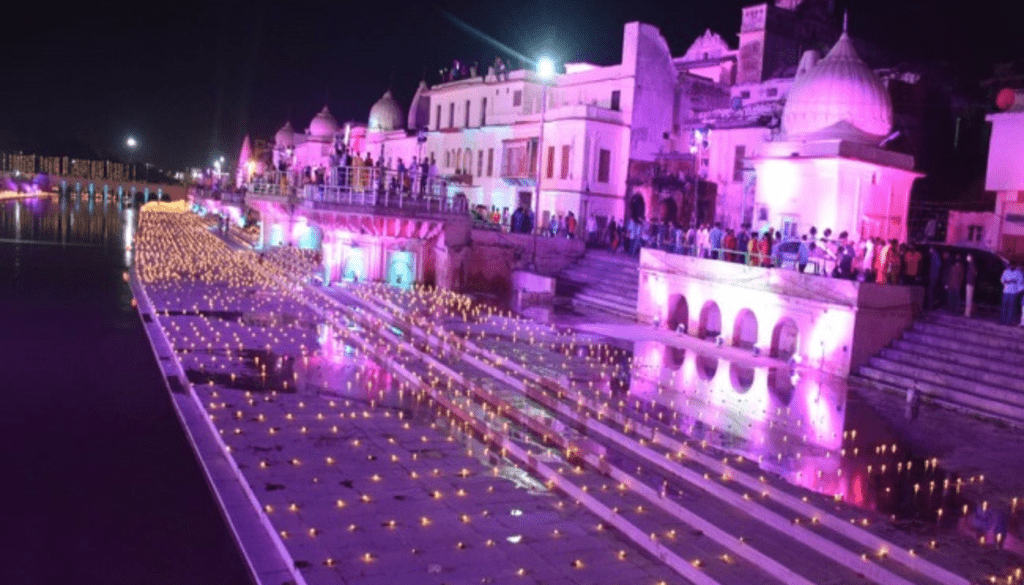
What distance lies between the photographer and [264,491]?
9.74m

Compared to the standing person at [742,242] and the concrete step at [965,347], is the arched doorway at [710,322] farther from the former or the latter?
the concrete step at [965,347]

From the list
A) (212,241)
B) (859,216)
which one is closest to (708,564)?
(859,216)

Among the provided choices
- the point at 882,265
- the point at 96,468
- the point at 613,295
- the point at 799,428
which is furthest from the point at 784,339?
the point at 96,468

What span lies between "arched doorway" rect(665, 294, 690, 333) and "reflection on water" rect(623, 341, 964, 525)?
181 inches

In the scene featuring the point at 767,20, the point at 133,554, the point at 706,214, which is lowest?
the point at 133,554

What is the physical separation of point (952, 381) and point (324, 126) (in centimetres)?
6700

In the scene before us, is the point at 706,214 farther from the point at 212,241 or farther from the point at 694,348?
the point at 212,241

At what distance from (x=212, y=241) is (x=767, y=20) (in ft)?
104

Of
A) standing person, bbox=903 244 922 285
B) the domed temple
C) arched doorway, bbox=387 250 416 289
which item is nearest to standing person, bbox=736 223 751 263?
the domed temple

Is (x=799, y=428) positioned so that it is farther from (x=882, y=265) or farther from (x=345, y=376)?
(x=345, y=376)

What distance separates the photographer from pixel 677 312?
24453 millimetres

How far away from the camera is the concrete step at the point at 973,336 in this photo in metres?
16.9

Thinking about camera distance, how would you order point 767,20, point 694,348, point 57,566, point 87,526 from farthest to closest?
point 767,20 < point 694,348 < point 87,526 < point 57,566

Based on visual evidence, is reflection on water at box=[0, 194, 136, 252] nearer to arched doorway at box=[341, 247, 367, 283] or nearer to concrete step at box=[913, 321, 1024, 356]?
arched doorway at box=[341, 247, 367, 283]
